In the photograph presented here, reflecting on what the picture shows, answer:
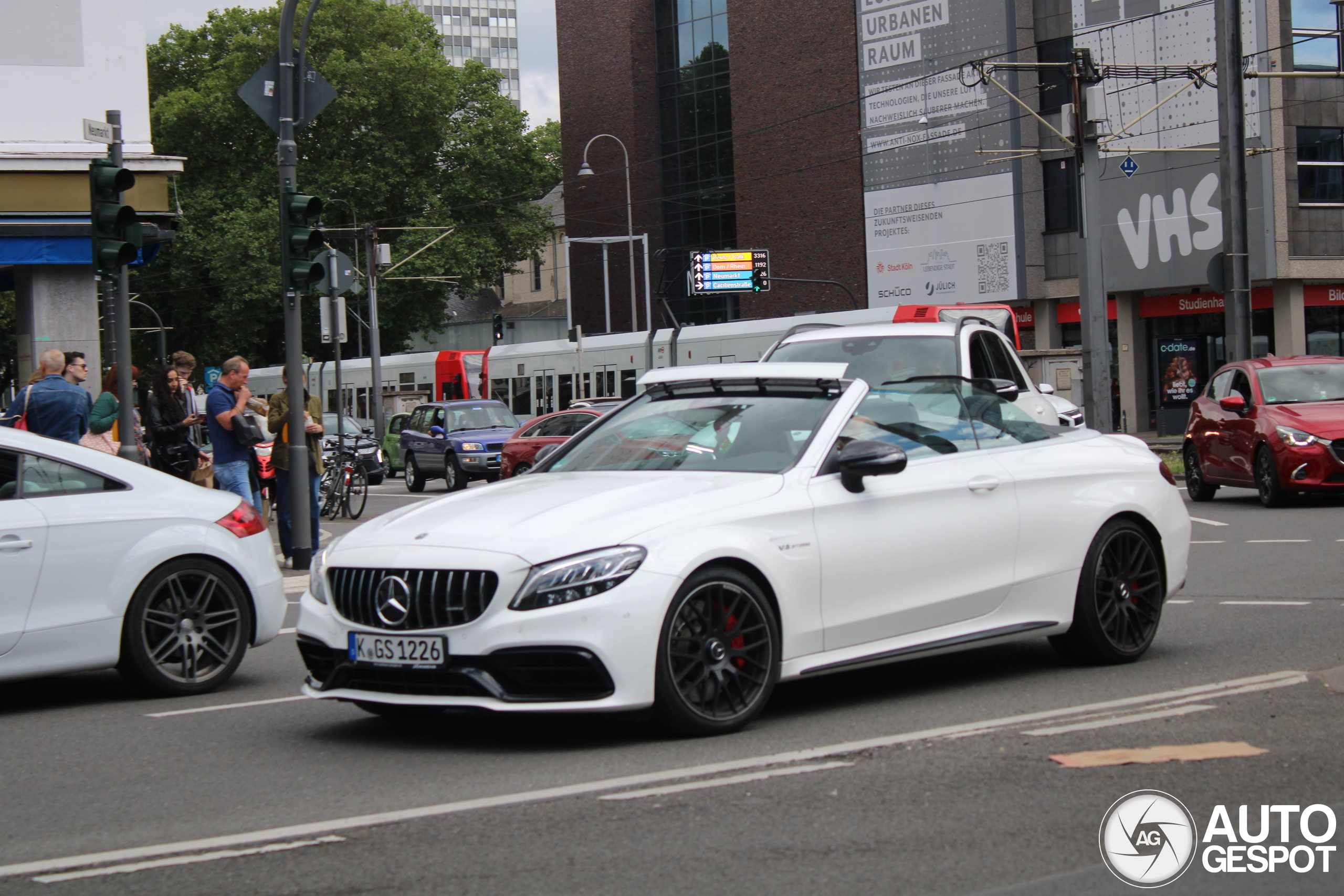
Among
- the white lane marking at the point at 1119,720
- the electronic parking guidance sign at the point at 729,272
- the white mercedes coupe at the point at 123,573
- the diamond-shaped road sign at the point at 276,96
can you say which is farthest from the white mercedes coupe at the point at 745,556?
the electronic parking guidance sign at the point at 729,272

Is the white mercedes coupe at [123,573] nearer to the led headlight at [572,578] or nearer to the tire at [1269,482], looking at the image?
the led headlight at [572,578]

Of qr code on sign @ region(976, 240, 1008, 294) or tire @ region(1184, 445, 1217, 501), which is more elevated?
qr code on sign @ region(976, 240, 1008, 294)

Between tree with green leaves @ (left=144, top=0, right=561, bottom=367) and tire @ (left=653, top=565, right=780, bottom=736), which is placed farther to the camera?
tree with green leaves @ (left=144, top=0, right=561, bottom=367)

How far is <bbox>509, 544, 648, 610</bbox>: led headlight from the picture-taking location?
5.84 m

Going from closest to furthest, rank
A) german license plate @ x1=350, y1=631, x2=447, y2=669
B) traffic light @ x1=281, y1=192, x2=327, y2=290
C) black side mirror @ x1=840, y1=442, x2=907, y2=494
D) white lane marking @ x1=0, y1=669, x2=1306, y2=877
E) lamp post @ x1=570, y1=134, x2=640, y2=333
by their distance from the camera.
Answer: white lane marking @ x1=0, y1=669, x2=1306, y2=877 < german license plate @ x1=350, y1=631, x2=447, y2=669 < black side mirror @ x1=840, y1=442, x2=907, y2=494 < traffic light @ x1=281, y1=192, x2=327, y2=290 < lamp post @ x1=570, y1=134, x2=640, y2=333

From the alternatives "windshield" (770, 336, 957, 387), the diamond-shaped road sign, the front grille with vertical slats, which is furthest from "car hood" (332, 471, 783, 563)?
the diamond-shaped road sign

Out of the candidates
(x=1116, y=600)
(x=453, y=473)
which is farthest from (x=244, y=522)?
(x=453, y=473)

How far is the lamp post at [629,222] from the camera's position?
186ft

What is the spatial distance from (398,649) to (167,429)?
9099mm

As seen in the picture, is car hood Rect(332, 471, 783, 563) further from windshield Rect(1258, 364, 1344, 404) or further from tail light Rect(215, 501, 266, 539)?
windshield Rect(1258, 364, 1344, 404)

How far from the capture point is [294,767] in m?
6.07

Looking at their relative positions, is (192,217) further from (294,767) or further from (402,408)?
(294,767)

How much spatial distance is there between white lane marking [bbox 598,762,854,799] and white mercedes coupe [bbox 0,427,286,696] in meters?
3.46

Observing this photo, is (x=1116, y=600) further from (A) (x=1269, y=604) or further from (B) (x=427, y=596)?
(B) (x=427, y=596)
